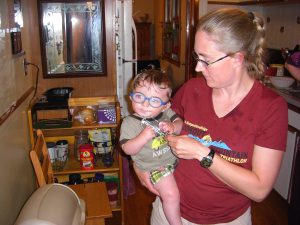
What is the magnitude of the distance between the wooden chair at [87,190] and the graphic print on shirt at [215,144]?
96cm

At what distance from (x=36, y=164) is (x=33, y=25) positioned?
47.1 inches

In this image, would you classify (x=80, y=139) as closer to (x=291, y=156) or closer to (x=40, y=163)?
(x=40, y=163)

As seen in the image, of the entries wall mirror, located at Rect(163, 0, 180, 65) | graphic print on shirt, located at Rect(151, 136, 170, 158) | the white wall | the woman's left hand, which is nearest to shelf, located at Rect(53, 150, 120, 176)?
graphic print on shirt, located at Rect(151, 136, 170, 158)

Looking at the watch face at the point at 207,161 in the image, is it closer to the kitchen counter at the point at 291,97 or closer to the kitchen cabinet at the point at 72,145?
the kitchen cabinet at the point at 72,145

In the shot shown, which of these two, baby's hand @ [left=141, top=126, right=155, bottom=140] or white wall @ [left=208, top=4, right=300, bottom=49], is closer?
baby's hand @ [left=141, top=126, right=155, bottom=140]

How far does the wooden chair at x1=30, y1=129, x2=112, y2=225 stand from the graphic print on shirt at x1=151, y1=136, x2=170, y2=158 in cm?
74

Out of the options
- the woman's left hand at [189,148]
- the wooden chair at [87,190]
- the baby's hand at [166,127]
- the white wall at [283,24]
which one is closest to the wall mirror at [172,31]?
the white wall at [283,24]

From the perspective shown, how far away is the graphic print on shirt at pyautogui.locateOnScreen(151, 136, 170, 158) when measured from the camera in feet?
4.10

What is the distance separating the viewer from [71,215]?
4.38ft

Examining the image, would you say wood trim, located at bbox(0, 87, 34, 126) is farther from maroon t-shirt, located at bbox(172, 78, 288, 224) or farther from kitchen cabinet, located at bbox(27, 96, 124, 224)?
maroon t-shirt, located at bbox(172, 78, 288, 224)

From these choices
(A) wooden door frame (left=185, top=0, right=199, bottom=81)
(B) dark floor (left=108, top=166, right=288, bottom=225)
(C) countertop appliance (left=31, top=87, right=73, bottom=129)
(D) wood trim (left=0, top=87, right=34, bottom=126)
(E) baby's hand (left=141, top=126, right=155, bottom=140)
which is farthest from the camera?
(A) wooden door frame (left=185, top=0, right=199, bottom=81)

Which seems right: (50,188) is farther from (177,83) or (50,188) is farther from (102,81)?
(177,83)

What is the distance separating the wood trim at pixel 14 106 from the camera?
1.62 m

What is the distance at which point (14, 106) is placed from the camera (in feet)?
6.11
